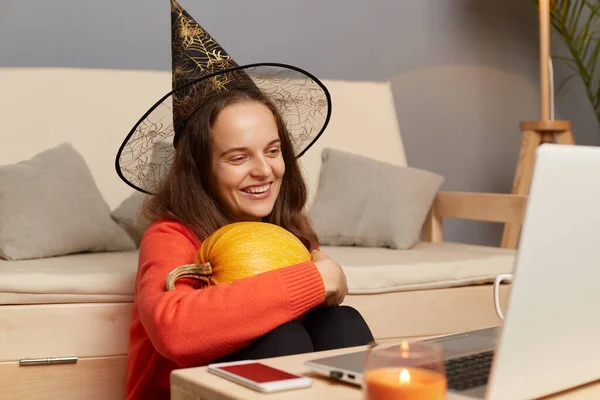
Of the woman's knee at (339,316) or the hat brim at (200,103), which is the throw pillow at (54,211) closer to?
the hat brim at (200,103)

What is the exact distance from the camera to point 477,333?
42.3 inches

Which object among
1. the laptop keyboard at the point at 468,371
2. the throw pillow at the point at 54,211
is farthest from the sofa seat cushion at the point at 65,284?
the laptop keyboard at the point at 468,371

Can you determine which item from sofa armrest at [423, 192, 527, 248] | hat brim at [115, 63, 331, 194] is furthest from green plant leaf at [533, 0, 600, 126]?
hat brim at [115, 63, 331, 194]

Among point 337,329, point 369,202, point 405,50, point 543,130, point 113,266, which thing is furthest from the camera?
point 405,50

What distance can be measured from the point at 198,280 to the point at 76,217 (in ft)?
2.69

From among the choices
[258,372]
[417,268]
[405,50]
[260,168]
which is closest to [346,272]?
[417,268]

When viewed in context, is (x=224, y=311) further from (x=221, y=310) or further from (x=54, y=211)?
(x=54, y=211)

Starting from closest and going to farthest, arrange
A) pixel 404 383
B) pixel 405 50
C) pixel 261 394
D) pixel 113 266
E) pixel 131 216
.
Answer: pixel 404 383
pixel 261 394
pixel 113 266
pixel 131 216
pixel 405 50

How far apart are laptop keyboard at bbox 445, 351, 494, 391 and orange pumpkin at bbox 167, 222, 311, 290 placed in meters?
0.41

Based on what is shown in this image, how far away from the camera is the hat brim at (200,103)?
1.47 m

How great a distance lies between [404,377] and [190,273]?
638 millimetres

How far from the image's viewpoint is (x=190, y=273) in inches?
48.3

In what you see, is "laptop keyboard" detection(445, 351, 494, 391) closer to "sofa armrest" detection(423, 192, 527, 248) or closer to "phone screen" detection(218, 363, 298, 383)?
"phone screen" detection(218, 363, 298, 383)

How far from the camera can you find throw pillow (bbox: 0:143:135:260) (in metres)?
1.91
